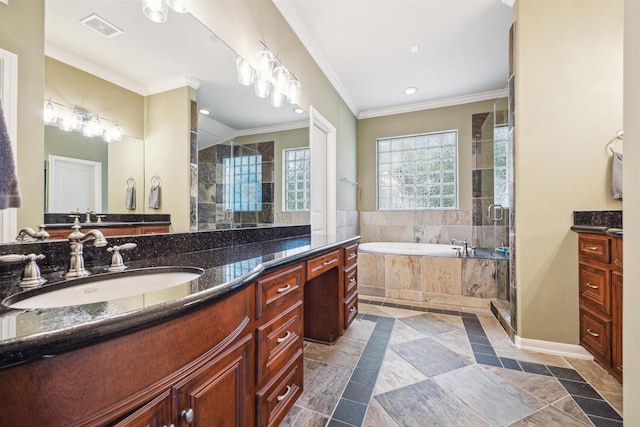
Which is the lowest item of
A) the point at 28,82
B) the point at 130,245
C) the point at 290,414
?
the point at 290,414

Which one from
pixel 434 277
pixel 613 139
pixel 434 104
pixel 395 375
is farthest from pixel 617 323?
pixel 434 104

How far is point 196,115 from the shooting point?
1.53 m

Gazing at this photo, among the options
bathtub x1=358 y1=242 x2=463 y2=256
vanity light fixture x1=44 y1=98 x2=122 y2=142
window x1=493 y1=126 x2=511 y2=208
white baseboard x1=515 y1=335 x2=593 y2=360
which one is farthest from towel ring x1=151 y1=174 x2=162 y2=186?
window x1=493 y1=126 x2=511 y2=208

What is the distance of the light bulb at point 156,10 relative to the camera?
4.04 ft

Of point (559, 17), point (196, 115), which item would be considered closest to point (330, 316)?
point (196, 115)

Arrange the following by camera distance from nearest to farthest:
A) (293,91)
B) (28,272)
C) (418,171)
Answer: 1. (28,272)
2. (293,91)
3. (418,171)

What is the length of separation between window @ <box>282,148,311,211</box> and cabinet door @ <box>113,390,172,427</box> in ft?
6.38

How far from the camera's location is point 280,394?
128cm

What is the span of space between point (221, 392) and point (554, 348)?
2.38 m

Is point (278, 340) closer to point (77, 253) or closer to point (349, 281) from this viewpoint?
point (77, 253)

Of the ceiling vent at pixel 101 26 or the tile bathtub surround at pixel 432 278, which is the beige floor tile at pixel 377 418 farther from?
the ceiling vent at pixel 101 26

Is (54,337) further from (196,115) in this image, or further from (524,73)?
(524,73)

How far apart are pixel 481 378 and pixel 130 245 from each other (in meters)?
2.04

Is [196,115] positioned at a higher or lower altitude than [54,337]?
higher
